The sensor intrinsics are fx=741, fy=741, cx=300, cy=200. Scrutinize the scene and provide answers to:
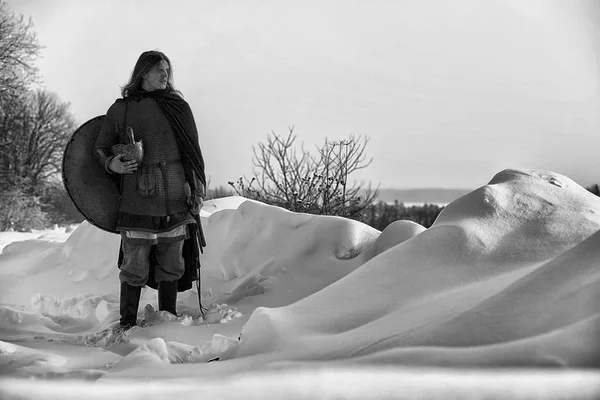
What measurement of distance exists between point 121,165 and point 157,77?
0.44m

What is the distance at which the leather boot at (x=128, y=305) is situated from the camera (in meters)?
3.07

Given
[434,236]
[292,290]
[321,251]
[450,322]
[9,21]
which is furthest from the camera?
[321,251]

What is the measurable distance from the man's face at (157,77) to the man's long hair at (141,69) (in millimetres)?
15

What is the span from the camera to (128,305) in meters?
3.08

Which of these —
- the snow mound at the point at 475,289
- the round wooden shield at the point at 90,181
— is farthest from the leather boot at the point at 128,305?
the snow mound at the point at 475,289

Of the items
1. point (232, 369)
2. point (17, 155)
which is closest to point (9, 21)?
point (17, 155)

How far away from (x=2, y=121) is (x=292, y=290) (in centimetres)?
180

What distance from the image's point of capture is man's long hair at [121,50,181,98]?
3141 millimetres

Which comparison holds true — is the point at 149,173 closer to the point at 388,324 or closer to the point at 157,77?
the point at 157,77

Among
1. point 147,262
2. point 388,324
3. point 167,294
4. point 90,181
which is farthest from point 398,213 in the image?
point 388,324

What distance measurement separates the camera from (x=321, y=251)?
3871 millimetres

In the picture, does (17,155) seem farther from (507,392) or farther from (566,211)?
(507,392)

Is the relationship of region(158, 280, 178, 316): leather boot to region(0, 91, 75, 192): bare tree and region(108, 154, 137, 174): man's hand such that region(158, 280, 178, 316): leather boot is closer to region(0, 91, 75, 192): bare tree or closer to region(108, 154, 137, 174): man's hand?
region(108, 154, 137, 174): man's hand

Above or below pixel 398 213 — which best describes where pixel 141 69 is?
above
